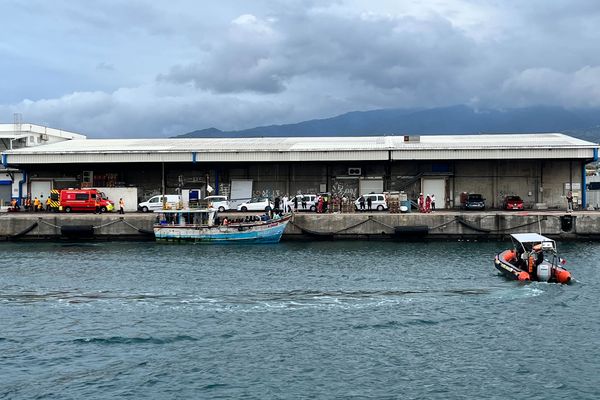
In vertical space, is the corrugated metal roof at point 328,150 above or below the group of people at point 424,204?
above

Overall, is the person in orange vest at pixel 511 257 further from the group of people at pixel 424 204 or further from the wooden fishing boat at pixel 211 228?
the wooden fishing boat at pixel 211 228

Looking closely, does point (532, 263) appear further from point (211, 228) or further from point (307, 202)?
point (307, 202)

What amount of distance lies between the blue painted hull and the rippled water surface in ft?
29.8

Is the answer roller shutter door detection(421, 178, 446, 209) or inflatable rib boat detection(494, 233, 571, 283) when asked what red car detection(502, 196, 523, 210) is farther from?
inflatable rib boat detection(494, 233, 571, 283)

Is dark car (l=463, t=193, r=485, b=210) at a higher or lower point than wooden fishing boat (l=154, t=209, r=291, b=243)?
higher

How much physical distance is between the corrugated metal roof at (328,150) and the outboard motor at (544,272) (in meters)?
22.1

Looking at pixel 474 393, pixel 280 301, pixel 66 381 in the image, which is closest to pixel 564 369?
pixel 474 393

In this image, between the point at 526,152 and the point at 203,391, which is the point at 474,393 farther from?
the point at 526,152

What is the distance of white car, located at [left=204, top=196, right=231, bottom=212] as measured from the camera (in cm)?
5518

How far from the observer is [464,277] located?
34219mm

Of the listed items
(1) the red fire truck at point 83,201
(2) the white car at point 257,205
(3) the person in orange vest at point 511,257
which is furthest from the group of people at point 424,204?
(1) the red fire truck at point 83,201

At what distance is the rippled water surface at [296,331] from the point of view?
64.6 ft

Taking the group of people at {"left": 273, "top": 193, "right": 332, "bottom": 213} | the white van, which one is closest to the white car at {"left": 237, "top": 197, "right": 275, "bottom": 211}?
the group of people at {"left": 273, "top": 193, "right": 332, "bottom": 213}

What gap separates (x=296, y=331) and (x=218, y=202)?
3232cm
